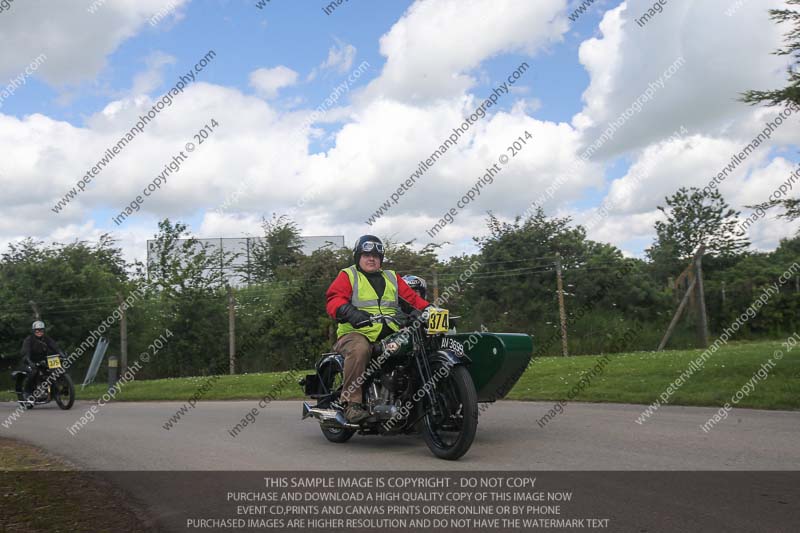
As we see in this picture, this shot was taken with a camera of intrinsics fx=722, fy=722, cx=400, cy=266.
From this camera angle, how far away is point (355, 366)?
6.98 m

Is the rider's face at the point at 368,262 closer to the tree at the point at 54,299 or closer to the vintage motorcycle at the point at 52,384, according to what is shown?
the vintage motorcycle at the point at 52,384

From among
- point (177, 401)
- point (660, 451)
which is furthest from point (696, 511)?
point (177, 401)

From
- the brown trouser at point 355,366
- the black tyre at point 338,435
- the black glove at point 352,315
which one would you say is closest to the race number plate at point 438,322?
the black glove at point 352,315

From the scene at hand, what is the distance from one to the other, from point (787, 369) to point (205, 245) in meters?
20.2

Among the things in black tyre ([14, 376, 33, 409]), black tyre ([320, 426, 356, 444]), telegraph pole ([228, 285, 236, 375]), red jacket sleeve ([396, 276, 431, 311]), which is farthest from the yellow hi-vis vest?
telegraph pole ([228, 285, 236, 375])

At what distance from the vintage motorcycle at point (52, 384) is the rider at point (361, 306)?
9.50 metres

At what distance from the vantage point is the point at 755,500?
179 inches

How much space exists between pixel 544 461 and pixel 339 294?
2.60 metres

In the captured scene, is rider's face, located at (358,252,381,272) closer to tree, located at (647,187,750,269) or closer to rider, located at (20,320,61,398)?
rider, located at (20,320,61,398)

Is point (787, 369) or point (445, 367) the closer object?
point (445, 367)

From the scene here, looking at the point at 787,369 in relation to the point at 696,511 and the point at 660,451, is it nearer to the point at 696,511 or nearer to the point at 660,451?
the point at 660,451

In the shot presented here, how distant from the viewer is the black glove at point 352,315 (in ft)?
22.7

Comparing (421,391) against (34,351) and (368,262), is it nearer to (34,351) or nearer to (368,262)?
(368,262)

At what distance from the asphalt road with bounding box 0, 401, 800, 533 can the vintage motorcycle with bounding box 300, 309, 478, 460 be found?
0.76 ft
